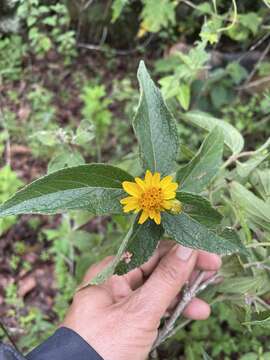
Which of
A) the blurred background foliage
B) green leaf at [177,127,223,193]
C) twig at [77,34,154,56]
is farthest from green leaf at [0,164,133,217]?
twig at [77,34,154,56]

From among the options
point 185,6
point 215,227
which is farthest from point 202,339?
point 185,6

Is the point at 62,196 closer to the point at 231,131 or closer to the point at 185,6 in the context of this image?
the point at 231,131

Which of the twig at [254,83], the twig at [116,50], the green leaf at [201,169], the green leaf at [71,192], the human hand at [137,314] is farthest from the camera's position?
the twig at [116,50]

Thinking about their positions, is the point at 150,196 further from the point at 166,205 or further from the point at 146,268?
the point at 146,268

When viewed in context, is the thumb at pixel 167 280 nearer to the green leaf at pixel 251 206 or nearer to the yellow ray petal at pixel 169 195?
the green leaf at pixel 251 206

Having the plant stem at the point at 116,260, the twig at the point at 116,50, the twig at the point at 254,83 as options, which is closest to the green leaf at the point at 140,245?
the plant stem at the point at 116,260

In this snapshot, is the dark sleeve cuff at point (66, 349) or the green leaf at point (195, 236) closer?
the green leaf at point (195, 236)
